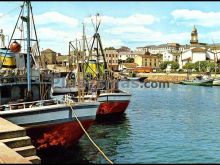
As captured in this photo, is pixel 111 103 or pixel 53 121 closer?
pixel 53 121

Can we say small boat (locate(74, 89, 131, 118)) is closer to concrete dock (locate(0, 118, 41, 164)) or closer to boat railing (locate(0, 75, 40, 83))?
boat railing (locate(0, 75, 40, 83))

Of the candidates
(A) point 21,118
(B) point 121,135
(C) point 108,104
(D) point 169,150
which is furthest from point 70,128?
(C) point 108,104

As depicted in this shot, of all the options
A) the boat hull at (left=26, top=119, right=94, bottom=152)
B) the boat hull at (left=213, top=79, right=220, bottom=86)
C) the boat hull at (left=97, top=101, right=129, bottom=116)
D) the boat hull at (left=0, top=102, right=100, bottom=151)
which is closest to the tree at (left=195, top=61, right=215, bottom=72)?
the boat hull at (left=213, top=79, right=220, bottom=86)

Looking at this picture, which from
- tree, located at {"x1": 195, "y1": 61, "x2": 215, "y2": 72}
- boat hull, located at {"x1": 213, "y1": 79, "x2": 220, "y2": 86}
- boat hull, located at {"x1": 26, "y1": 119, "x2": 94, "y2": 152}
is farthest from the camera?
tree, located at {"x1": 195, "y1": 61, "x2": 215, "y2": 72}

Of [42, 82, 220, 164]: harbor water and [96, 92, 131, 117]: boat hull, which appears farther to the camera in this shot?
[96, 92, 131, 117]: boat hull

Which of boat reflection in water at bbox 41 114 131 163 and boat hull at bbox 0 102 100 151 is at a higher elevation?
boat hull at bbox 0 102 100 151

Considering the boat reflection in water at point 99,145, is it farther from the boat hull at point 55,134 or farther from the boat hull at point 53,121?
the boat hull at point 53,121

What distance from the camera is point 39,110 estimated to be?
801 inches

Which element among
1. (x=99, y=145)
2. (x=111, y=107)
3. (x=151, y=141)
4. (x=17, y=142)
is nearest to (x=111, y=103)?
(x=111, y=107)

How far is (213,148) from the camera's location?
24.6 meters

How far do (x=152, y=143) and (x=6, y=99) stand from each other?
9627 mm

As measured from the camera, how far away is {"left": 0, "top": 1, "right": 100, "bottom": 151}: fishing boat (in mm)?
20361

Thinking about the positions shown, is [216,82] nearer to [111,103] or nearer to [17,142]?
[111,103]

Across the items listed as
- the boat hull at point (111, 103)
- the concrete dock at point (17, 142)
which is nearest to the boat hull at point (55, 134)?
the concrete dock at point (17, 142)
